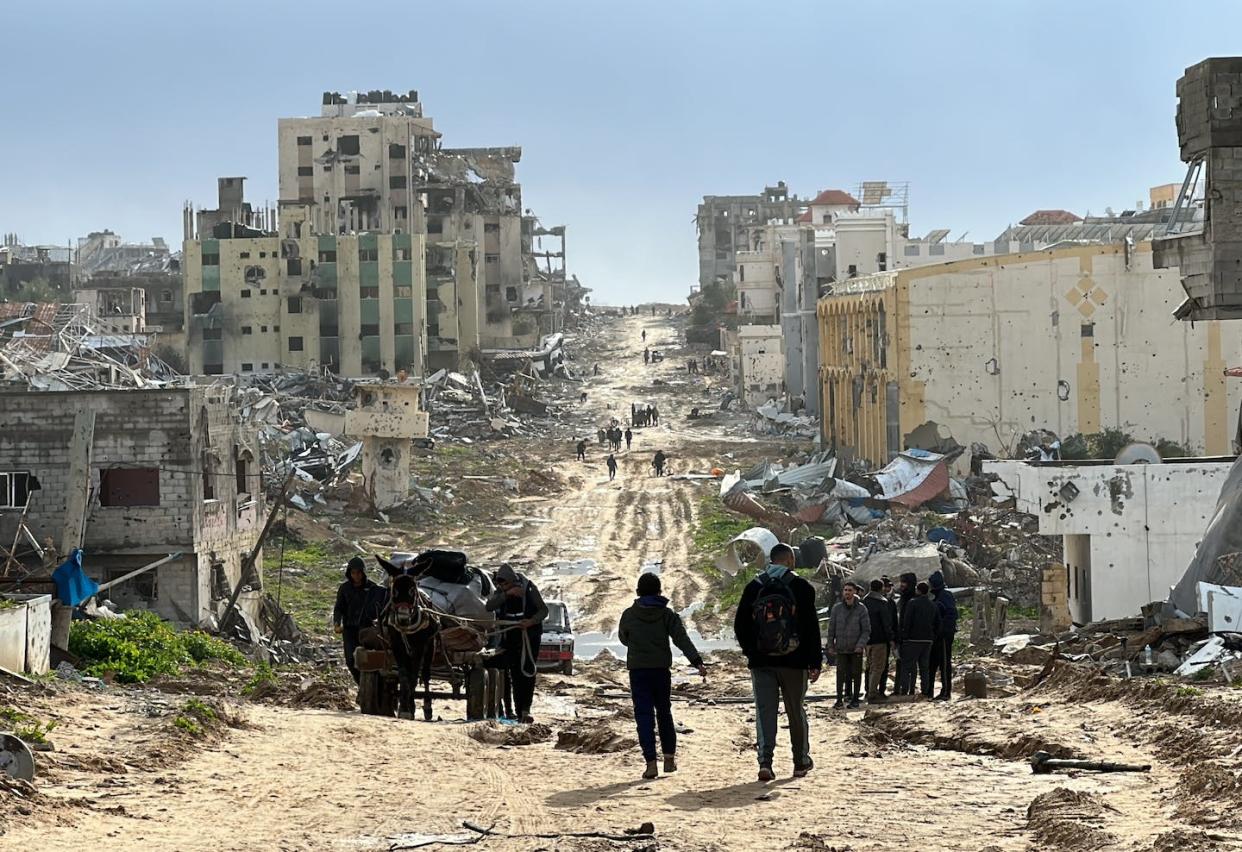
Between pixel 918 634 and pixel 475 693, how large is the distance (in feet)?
15.8

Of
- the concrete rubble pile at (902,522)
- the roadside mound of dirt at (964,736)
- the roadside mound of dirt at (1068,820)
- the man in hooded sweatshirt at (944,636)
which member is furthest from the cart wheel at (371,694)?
the concrete rubble pile at (902,522)

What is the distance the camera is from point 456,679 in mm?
19281

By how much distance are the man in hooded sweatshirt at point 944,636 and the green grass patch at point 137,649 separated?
7.96 m

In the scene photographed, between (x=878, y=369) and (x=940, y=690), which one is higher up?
(x=878, y=369)

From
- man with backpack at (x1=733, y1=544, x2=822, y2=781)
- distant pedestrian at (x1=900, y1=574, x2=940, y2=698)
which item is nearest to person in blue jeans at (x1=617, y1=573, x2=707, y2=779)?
man with backpack at (x1=733, y1=544, x2=822, y2=781)

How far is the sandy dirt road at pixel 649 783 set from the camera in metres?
11.4

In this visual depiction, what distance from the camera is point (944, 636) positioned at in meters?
20.5

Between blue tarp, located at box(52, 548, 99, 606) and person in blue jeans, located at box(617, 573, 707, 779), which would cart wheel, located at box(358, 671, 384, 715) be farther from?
blue tarp, located at box(52, 548, 99, 606)

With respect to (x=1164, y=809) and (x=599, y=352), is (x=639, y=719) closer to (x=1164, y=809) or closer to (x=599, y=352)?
(x=1164, y=809)

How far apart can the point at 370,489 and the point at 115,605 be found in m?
22.4

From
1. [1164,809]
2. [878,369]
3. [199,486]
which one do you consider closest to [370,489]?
[878,369]

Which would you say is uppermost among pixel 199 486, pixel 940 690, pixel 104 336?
pixel 104 336

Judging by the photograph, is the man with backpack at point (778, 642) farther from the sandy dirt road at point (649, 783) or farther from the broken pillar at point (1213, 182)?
the broken pillar at point (1213, 182)

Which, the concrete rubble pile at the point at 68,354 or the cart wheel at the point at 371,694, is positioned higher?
the concrete rubble pile at the point at 68,354
